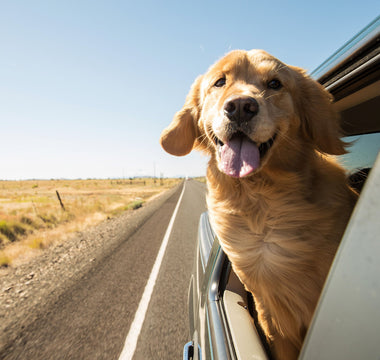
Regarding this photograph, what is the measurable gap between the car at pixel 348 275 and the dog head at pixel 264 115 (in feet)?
0.68

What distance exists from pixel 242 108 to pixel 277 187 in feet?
1.99

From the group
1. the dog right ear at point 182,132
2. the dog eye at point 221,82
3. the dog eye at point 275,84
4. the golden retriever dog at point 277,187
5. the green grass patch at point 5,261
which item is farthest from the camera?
the green grass patch at point 5,261

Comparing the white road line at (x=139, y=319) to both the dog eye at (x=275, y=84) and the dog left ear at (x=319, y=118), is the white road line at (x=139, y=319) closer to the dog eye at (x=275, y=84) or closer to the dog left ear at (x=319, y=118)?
the dog left ear at (x=319, y=118)

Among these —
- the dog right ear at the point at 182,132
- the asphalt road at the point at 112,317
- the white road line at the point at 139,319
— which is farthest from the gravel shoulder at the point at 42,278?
the dog right ear at the point at 182,132

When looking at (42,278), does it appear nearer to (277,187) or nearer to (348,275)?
(277,187)

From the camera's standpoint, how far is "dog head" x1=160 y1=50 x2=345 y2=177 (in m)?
1.65

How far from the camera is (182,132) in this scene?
8.30 feet

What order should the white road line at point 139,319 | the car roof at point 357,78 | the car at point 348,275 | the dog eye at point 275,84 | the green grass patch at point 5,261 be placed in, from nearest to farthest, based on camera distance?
the car at point 348,275 < the car roof at point 357,78 < the dog eye at point 275,84 < the white road line at point 139,319 < the green grass patch at point 5,261

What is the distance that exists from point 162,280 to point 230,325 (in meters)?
3.34

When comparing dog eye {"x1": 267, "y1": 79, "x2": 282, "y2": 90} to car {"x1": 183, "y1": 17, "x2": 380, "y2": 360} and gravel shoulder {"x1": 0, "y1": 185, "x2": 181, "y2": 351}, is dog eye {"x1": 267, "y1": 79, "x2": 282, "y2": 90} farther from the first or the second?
gravel shoulder {"x1": 0, "y1": 185, "x2": 181, "y2": 351}

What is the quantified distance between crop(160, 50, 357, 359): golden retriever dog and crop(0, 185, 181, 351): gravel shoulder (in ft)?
10.6

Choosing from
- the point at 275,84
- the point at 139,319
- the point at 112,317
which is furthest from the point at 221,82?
the point at 112,317

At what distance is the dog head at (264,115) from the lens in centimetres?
165

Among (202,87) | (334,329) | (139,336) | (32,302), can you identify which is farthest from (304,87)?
(32,302)
